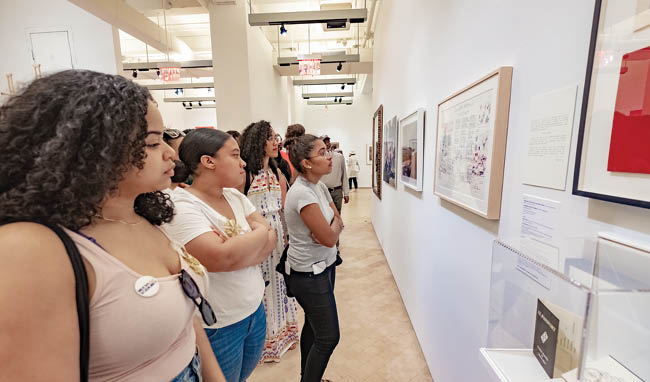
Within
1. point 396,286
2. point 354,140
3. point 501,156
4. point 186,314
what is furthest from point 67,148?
point 354,140

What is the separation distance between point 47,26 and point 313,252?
4.67 metres

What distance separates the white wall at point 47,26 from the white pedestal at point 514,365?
486 centimetres

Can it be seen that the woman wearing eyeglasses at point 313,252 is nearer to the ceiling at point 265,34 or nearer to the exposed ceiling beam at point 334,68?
the ceiling at point 265,34

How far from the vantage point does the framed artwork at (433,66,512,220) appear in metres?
1.18

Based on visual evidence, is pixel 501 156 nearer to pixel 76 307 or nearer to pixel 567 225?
pixel 567 225

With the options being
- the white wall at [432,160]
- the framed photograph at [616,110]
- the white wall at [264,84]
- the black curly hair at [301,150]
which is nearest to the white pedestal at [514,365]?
the white wall at [432,160]

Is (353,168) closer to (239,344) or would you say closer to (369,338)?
(369,338)

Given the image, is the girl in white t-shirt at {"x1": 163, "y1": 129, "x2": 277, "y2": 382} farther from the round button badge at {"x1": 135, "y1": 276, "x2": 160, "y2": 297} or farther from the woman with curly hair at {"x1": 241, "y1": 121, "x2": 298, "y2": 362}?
the woman with curly hair at {"x1": 241, "y1": 121, "x2": 298, "y2": 362}

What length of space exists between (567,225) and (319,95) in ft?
36.0

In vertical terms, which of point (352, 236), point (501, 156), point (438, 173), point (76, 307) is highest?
point (501, 156)

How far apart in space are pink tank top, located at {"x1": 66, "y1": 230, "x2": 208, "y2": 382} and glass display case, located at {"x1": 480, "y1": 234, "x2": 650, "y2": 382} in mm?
883

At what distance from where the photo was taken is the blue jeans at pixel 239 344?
4.19ft

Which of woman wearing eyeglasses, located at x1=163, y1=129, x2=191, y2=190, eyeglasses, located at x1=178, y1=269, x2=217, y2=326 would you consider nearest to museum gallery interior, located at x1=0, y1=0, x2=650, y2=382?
eyeglasses, located at x1=178, y1=269, x2=217, y2=326

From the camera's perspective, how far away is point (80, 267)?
1.86 ft
